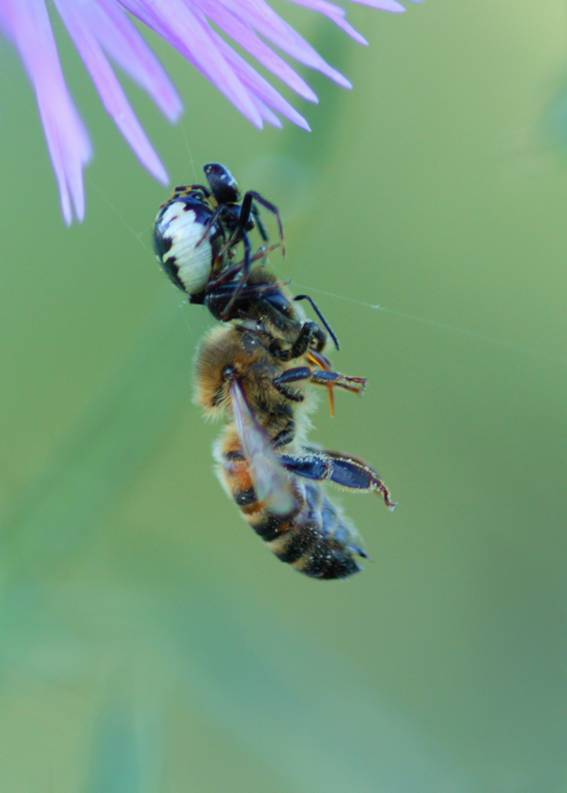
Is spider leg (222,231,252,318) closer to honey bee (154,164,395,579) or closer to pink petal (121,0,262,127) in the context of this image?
honey bee (154,164,395,579)

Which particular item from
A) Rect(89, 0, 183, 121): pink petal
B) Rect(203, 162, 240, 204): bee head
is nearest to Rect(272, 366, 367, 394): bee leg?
Rect(203, 162, 240, 204): bee head

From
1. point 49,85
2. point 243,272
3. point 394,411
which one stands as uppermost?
point 394,411

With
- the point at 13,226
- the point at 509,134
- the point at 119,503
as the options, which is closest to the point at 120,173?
the point at 13,226

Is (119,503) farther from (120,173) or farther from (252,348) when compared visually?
(120,173)

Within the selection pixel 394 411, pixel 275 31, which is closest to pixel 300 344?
pixel 275 31

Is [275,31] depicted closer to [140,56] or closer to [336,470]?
[140,56]

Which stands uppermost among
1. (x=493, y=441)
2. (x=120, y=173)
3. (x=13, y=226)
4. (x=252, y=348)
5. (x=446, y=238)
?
(x=446, y=238)
